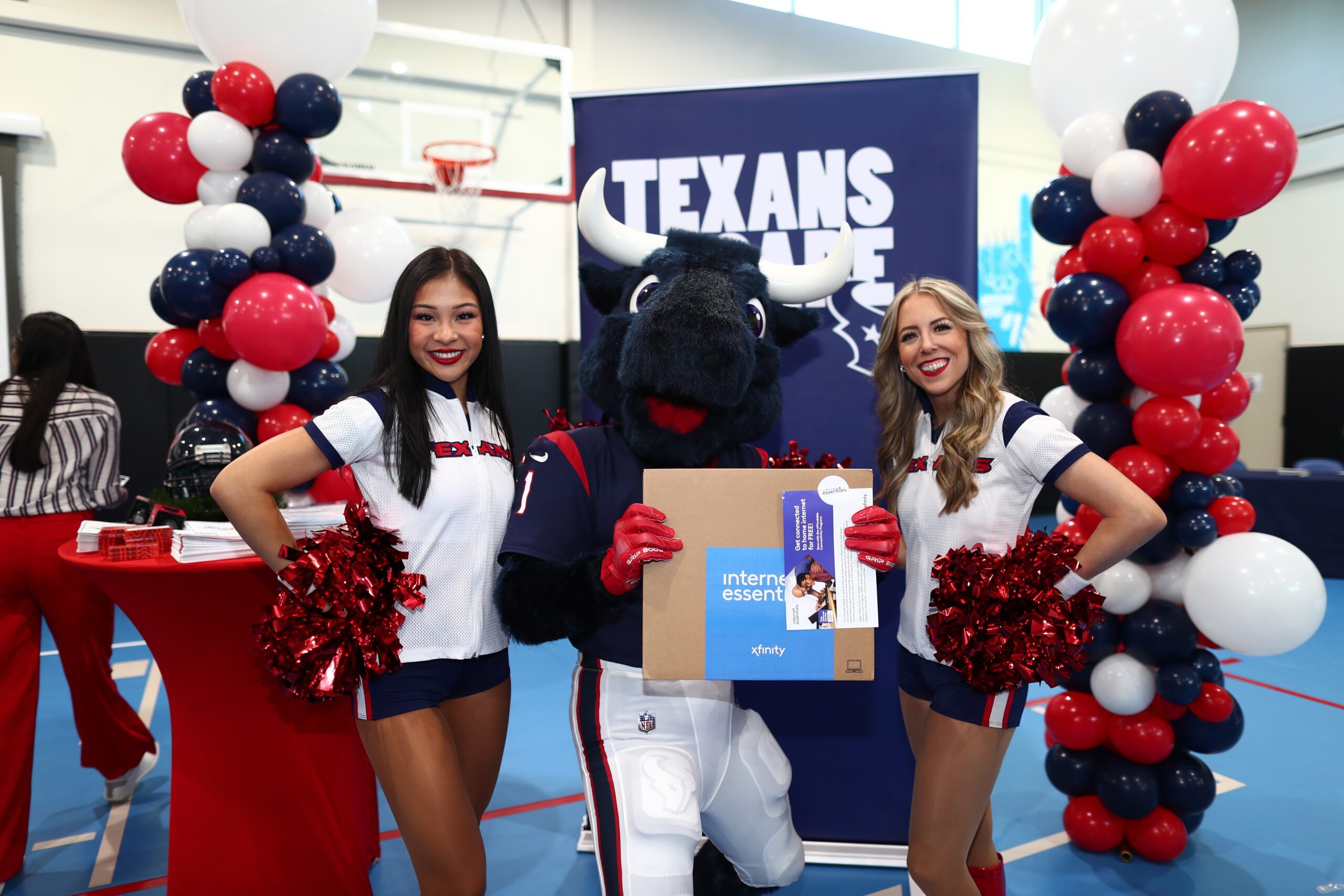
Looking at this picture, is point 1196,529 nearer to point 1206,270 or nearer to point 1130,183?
point 1206,270

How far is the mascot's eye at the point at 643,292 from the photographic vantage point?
194cm

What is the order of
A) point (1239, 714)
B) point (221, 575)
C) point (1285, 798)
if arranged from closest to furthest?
point (221, 575)
point (1239, 714)
point (1285, 798)

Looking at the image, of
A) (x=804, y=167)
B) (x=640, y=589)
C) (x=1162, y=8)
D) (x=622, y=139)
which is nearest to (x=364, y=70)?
(x=622, y=139)

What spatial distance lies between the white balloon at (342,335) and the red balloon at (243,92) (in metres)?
1.02

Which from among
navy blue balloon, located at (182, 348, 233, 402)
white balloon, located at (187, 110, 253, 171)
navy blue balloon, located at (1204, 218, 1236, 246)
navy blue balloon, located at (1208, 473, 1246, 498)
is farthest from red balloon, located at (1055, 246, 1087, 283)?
navy blue balloon, located at (182, 348, 233, 402)

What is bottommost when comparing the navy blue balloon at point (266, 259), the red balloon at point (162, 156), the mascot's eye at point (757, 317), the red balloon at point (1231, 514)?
the red balloon at point (1231, 514)

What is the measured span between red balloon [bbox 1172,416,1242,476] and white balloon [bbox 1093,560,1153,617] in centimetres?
41

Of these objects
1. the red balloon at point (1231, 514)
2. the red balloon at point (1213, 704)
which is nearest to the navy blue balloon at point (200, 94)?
the red balloon at point (1231, 514)

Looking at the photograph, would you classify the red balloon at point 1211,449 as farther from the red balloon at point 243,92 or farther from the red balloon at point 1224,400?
the red balloon at point 243,92

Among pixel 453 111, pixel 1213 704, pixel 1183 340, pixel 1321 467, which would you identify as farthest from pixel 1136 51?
pixel 1321 467

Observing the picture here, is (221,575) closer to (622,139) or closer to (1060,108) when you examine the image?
(622,139)

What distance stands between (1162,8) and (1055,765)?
8.77ft

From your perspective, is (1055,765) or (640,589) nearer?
(640,589)

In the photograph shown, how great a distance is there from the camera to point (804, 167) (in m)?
2.81
